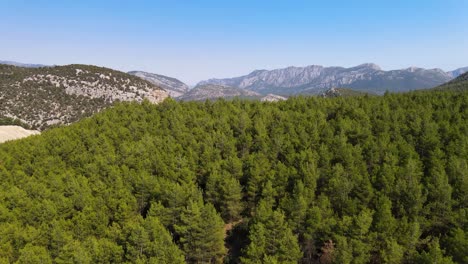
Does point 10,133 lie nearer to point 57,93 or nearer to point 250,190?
point 57,93

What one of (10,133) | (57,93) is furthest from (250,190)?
(57,93)

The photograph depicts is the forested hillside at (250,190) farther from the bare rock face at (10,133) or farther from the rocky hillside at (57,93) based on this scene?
the rocky hillside at (57,93)

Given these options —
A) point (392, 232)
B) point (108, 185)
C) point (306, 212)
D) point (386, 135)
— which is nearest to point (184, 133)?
point (108, 185)

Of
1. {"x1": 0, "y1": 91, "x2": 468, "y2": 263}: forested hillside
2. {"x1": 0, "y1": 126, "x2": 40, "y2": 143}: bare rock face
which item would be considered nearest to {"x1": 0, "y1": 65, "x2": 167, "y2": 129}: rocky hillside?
{"x1": 0, "y1": 126, "x2": 40, "y2": 143}: bare rock face

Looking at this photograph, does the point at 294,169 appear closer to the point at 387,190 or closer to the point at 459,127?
the point at 387,190

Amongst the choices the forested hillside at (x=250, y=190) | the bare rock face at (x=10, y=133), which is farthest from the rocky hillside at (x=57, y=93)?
the forested hillside at (x=250, y=190)

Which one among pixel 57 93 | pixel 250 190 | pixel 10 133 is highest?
pixel 57 93
